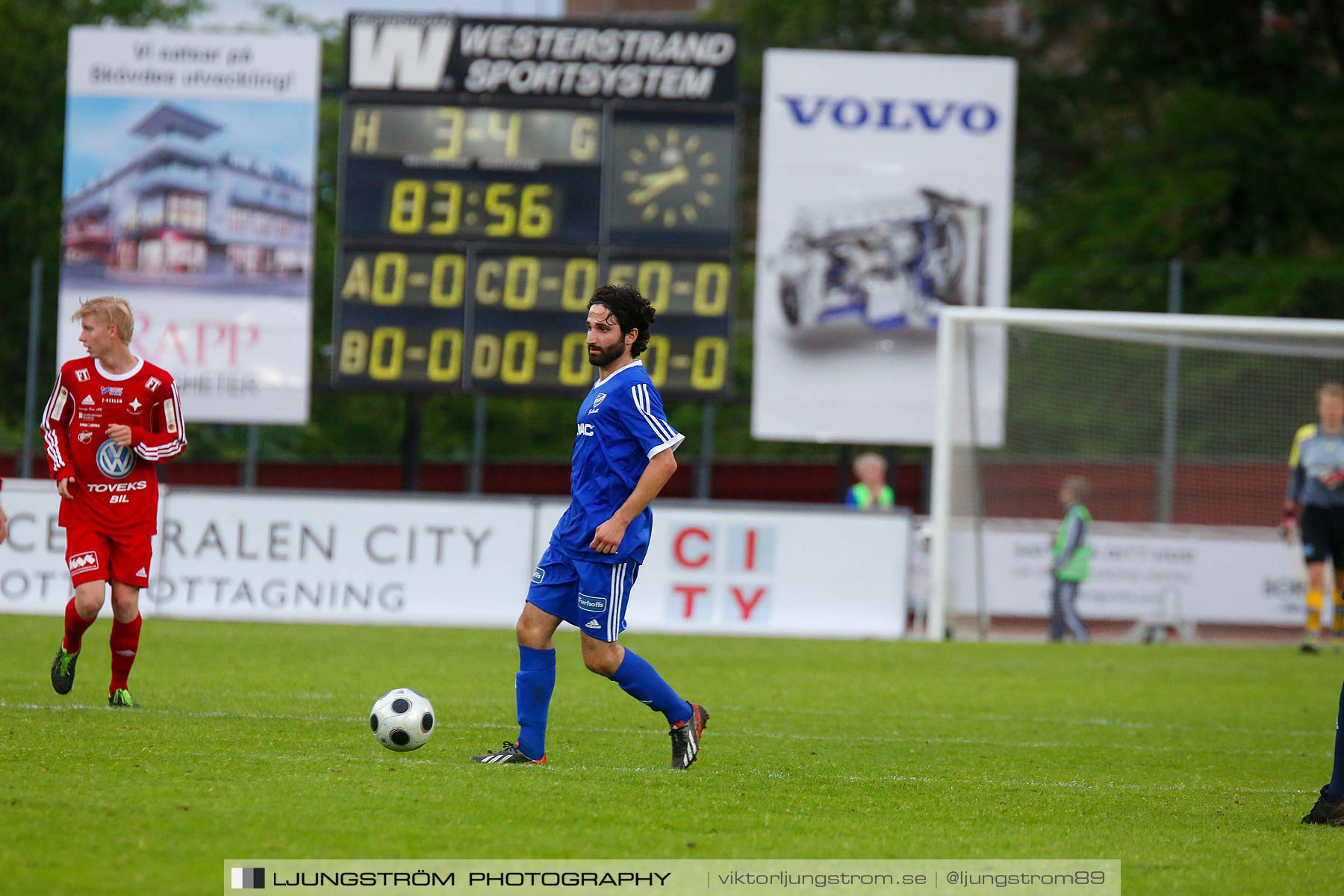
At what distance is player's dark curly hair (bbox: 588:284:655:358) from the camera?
633 cm

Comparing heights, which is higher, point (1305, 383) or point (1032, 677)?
point (1305, 383)

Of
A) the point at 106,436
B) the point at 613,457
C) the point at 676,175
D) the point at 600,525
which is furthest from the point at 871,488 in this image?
the point at 600,525

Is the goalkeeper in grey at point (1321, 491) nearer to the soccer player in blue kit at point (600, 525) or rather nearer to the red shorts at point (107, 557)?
the soccer player in blue kit at point (600, 525)

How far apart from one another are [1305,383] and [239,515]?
12.3 m

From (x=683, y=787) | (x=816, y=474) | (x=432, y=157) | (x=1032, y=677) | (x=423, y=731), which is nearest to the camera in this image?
(x=683, y=787)

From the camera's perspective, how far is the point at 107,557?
7875 millimetres

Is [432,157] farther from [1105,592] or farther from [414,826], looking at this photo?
[414,826]

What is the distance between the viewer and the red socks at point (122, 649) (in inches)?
311

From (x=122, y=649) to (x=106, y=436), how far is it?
41.4 inches

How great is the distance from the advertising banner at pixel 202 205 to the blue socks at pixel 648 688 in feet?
38.7

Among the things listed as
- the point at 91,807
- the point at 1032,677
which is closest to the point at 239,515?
the point at 1032,677

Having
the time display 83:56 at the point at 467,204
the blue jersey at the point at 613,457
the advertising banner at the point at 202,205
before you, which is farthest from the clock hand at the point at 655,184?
the blue jersey at the point at 613,457

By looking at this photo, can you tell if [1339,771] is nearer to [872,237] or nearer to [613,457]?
[613,457]

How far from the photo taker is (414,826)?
16.1ft
